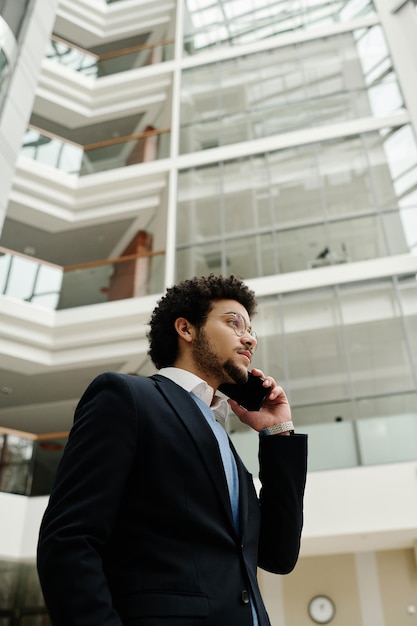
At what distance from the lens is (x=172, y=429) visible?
1.60m

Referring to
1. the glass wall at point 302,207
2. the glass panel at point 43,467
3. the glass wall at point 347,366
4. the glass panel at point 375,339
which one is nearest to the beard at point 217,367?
the glass wall at point 347,366

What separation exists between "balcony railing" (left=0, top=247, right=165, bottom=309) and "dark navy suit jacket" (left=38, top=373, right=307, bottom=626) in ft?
30.3

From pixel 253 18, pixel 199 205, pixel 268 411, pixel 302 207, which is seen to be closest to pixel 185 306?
pixel 268 411

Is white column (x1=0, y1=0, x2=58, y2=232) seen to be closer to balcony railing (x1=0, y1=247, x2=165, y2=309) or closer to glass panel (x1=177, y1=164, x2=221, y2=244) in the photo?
balcony railing (x1=0, y1=247, x2=165, y2=309)

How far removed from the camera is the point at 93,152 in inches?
539

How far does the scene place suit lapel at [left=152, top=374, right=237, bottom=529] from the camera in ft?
5.09

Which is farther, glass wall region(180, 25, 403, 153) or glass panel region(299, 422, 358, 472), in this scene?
glass wall region(180, 25, 403, 153)

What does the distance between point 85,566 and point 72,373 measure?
11.2 metres

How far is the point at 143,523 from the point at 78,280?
10248mm

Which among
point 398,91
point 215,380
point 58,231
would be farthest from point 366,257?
point 215,380

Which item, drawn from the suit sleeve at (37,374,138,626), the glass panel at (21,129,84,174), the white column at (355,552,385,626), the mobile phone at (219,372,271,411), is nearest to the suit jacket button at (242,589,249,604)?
the suit sleeve at (37,374,138,626)

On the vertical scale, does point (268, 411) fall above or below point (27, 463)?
below

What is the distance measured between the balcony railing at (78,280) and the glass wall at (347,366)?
245 centimetres

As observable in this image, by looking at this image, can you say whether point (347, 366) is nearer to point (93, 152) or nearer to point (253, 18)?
point (93, 152)
